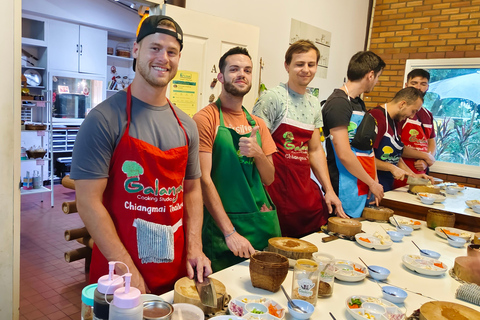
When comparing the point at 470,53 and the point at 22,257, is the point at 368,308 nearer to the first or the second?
the point at 22,257

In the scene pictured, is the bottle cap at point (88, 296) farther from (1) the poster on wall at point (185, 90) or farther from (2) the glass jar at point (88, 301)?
(1) the poster on wall at point (185, 90)

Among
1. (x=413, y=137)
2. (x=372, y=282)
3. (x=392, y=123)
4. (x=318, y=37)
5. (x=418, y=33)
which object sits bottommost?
(x=372, y=282)

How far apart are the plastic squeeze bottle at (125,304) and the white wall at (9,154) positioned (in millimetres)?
1797

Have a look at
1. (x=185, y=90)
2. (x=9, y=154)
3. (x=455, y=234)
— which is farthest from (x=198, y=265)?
(x=185, y=90)

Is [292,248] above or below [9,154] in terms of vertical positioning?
below

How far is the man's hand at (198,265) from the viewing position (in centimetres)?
156

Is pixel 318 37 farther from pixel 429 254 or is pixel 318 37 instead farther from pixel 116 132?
pixel 116 132

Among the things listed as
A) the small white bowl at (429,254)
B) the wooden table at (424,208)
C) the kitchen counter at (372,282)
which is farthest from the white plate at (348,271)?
the wooden table at (424,208)

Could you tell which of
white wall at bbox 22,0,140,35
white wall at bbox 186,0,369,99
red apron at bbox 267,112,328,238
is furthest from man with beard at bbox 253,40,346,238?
white wall at bbox 22,0,140,35

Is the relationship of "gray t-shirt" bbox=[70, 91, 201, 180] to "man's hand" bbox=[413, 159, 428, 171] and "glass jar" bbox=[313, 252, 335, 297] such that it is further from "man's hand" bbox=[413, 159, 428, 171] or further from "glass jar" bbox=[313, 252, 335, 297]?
"man's hand" bbox=[413, 159, 428, 171]

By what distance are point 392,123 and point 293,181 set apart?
134 cm

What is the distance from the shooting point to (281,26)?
437 centimetres

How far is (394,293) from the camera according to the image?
1.47 meters

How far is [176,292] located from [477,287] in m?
1.21
